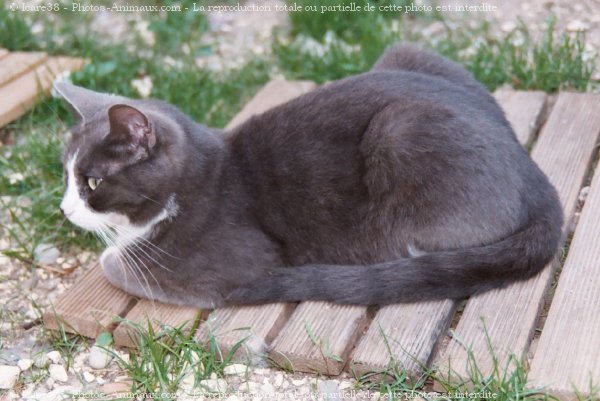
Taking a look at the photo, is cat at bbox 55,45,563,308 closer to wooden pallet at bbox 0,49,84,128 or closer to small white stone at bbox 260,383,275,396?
small white stone at bbox 260,383,275,396

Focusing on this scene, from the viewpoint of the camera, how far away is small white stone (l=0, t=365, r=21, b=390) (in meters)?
2.68

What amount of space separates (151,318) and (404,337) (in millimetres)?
877

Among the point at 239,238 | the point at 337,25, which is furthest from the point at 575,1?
the point at 239,238

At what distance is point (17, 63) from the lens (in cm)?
451

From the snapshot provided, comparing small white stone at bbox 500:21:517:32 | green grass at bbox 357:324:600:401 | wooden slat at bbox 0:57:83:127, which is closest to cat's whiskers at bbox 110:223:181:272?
green grass at bbox 357:324:600:401

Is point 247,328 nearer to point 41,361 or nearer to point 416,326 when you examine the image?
point 416,326

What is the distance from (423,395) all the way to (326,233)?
68cm

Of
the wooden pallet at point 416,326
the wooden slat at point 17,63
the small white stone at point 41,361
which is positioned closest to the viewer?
the wooden pallet at point 416,326

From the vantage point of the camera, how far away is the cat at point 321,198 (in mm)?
2668

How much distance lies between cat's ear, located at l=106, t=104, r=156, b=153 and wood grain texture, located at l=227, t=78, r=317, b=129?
1302mm

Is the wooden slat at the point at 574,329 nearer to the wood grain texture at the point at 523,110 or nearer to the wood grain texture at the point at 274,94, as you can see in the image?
the wood grain texture at the point at 523,110

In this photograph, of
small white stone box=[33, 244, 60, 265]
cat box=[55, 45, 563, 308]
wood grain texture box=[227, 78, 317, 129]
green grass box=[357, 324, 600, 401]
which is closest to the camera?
green grass box=[357, 324, 600, 401]

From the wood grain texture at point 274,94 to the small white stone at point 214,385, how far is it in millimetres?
1633

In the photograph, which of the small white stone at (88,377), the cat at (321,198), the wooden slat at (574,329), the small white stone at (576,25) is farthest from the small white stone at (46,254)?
the small white stone at (576,25)
